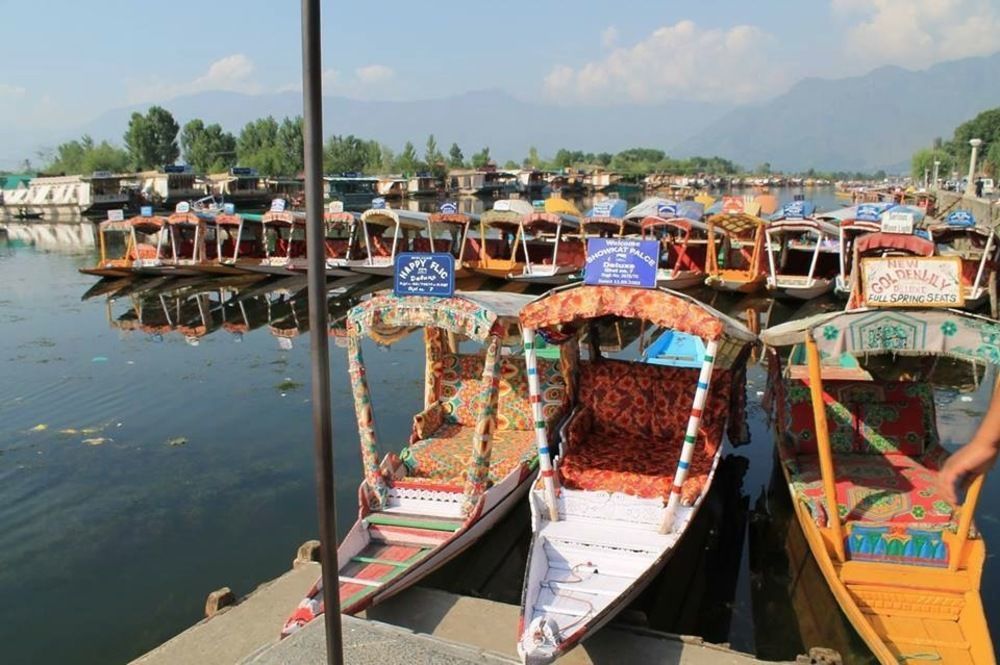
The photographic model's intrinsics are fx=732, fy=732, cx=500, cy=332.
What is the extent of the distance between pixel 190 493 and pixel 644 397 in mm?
6780

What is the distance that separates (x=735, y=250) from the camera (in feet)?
96.1

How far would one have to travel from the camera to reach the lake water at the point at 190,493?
798 cm

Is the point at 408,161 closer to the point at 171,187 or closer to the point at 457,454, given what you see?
the point at 171,187

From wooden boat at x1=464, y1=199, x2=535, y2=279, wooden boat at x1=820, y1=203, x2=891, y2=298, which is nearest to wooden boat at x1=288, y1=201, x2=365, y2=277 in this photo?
wooden boat at x1=464, y1=199, x2=535, y2=279

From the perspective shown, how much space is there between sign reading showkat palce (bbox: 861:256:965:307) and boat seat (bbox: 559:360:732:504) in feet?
8.77

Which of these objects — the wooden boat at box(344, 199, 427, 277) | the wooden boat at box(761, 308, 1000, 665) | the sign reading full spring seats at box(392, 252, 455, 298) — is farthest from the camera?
the wooden boat at box(344, 199, 427, 277)

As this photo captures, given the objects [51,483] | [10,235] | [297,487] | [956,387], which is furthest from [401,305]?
[10,235]

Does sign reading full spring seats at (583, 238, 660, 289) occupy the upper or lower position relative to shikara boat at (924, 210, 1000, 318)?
upper

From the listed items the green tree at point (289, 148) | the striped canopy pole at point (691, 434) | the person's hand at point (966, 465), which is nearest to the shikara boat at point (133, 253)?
the striped canopy pole at point (691, 434)

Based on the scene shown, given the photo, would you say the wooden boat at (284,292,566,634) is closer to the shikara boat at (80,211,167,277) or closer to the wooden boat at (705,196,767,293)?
the wooden boat at (705,196,767,293)

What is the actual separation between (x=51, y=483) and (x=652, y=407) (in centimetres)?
903

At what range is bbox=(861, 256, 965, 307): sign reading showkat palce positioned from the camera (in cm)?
718

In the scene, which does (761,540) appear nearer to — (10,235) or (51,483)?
(51,483)

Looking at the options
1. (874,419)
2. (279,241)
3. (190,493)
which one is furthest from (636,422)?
(279,241)
